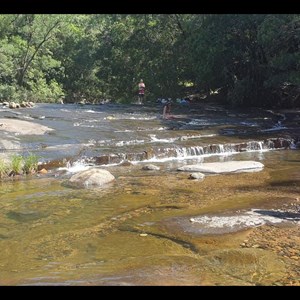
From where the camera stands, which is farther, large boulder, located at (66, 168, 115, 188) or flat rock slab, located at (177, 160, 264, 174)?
flat rock slab, located at (177, 160, 264, 174)

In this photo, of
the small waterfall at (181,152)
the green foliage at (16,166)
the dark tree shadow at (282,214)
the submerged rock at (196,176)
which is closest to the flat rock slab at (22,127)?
the small waterfall at (181,152)

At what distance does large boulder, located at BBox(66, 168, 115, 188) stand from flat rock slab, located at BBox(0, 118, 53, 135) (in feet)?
17.9

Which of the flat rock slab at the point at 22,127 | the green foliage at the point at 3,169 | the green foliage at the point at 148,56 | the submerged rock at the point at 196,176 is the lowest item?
the green foliage at the point at 3,169

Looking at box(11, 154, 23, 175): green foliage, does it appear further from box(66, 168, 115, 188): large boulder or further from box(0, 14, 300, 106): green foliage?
box(0, 14, 300, 106): green foliage

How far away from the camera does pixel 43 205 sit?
26.7 ft

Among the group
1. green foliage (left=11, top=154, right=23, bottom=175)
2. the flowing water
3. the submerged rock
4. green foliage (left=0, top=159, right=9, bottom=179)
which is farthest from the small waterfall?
the submerged rock

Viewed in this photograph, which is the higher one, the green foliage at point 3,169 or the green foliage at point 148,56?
the green foliage at point 148,56

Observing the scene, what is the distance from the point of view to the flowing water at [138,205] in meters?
4.94

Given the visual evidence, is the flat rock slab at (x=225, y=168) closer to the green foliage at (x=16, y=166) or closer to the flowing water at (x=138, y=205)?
the flowing water at (x=138, y=205)

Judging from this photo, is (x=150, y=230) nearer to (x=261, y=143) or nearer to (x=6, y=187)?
(x=6, y=187)

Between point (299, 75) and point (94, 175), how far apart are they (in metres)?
14.0

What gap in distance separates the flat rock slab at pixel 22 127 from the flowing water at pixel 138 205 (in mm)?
539

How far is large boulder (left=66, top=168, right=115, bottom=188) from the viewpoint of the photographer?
9.81 metres
